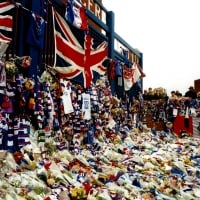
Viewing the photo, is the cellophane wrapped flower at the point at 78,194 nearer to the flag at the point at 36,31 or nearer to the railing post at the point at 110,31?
the flag at the point at 36,31

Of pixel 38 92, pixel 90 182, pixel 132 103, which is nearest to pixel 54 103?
pixel 38 92

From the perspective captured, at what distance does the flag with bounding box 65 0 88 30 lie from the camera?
7.71 metres

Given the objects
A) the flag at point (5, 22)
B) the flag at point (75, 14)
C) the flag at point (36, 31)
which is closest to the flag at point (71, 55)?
the flag at point (75, 14)

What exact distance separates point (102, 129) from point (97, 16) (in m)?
3.57

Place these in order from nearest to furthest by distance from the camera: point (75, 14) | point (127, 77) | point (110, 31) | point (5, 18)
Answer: point (5, 18), point (75, 14), point (110, 31), point (127, 77)

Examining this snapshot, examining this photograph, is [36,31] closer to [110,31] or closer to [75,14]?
[75,14]

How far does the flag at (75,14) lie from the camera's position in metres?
7.71

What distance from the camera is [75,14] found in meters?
7.96

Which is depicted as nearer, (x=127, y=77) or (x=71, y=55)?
(x=71, y=55)

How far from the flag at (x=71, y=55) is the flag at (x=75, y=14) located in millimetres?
302

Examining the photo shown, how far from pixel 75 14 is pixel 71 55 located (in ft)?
3.49

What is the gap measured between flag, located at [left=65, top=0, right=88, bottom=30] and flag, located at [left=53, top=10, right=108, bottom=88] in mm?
302

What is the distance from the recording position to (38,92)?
6160 millimetres

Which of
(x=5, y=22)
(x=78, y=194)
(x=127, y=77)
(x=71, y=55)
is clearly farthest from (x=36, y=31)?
(x=127, y=77)
